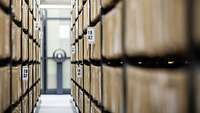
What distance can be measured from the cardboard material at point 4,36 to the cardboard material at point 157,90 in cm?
143

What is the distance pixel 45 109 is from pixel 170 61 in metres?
8.93

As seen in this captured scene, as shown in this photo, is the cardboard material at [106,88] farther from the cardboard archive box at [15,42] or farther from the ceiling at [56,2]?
the ceiling at [56,2]

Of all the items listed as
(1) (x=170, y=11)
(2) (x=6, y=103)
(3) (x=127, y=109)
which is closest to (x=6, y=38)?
(2) (x=6, y=103)

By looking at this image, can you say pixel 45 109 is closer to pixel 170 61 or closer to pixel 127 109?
pixel 127 109

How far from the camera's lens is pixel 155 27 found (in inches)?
74.2

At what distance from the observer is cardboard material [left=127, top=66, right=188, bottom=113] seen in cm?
156

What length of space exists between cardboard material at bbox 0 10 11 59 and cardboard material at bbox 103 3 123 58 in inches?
34.4

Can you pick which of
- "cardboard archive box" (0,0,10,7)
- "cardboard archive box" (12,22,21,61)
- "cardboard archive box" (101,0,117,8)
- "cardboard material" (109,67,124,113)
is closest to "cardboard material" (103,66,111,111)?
"cardboard material" (109,67,124,113)

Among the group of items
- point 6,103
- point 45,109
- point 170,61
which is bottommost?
point 45,109

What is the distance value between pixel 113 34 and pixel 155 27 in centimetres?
135

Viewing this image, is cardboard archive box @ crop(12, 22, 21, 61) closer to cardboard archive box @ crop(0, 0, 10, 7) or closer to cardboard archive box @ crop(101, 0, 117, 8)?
cardboard archive box @ crop(0, 0, 10, 7)

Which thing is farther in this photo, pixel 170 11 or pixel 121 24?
pixel 121 24

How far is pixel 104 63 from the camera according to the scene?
3895mm

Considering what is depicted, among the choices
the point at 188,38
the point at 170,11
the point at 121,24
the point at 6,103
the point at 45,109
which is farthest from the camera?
the point at 45,109
